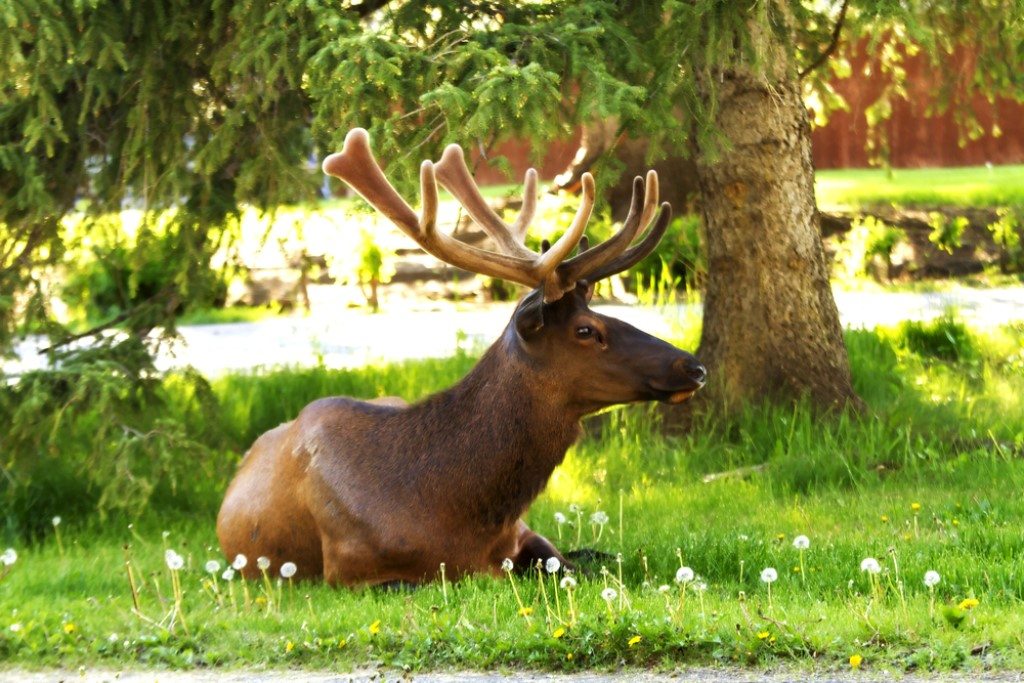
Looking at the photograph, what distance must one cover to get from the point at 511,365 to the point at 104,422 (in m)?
3.30

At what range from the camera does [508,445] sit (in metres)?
6.51

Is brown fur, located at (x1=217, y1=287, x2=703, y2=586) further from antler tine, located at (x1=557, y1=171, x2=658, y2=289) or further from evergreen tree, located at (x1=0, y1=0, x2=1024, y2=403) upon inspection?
evergreen tree, located at (x1=0, y1=0, x2=1024, y2=403)

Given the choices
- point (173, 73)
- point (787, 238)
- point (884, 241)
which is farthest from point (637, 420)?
point (884, 241)

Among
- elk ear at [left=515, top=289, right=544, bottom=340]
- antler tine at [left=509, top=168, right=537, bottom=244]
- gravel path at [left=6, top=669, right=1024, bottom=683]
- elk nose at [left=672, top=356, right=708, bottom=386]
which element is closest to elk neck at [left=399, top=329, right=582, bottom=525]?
elk ear at [left=515, top=289, right=544, bottom=340]

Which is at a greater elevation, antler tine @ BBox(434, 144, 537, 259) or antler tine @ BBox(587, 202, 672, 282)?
antler tine @ BBox(434, 144, 537, 259)

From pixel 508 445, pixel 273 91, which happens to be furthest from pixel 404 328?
pixel 508 445

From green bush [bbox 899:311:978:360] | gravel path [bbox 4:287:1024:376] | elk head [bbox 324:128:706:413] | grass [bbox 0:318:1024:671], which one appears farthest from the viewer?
gravel path [bbox 4:287:1024:376]

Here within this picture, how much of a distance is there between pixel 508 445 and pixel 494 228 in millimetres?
1074

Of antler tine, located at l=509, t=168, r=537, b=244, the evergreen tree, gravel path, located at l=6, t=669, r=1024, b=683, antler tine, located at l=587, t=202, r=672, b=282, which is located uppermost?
the evergreen tree

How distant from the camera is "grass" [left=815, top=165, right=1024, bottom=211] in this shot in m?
17.5

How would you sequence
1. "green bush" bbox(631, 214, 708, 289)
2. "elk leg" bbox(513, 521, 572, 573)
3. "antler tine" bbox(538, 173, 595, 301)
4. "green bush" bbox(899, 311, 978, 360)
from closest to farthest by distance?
1. "antler tine" bbox(538, 173, 595, 301)
2. "elk leg" bbox(513, 521, 572, 573)
3. "green bush" bbox(899, 311, 978, 360)
4. "green bush" bbox(631, 214, 708, 289)

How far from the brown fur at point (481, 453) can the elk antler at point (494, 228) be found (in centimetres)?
16

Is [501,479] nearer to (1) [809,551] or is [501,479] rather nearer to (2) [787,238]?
(1) [809,551]

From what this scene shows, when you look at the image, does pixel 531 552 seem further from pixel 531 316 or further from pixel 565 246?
pixel 565 246
